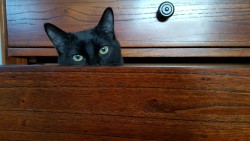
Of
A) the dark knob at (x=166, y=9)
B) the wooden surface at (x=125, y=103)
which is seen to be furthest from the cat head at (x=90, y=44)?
the wooden surface at (x=125, y=103)

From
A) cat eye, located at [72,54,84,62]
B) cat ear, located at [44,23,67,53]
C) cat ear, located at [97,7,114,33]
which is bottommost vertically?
cat eye, located at [72,54,84,62]

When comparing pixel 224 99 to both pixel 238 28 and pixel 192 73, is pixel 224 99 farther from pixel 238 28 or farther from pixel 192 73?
pixel 238 28

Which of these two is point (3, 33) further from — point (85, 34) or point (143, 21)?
point (143, 21)

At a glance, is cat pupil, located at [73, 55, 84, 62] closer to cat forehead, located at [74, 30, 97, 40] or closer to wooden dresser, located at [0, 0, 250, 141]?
cat forehead, located at [74, 30, 97, 40]

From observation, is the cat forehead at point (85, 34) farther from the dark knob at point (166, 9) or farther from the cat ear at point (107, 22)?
the dark knob at point (166, 9)

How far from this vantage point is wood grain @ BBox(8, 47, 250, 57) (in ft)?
2.01

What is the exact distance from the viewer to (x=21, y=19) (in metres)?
0.67

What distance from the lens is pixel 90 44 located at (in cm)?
63

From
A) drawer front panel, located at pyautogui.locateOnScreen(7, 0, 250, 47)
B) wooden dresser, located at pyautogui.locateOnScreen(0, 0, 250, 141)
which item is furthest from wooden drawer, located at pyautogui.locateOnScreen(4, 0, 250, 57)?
wooden dresser, located at pyautogui.locateOnScreen(0, 0, 250, 141)

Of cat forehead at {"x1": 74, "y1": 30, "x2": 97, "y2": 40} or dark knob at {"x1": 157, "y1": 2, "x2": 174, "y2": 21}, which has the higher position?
dark knob at {"x1": 157, "y1": 2, "x2": 174, "y2": 21}

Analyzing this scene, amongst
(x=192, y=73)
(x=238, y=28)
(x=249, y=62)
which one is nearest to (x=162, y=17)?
(x=238, y=28)

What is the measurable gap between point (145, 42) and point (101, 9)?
0.16 metres

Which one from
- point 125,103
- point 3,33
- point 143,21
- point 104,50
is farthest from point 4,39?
point 125,103

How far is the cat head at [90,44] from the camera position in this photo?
617mm
